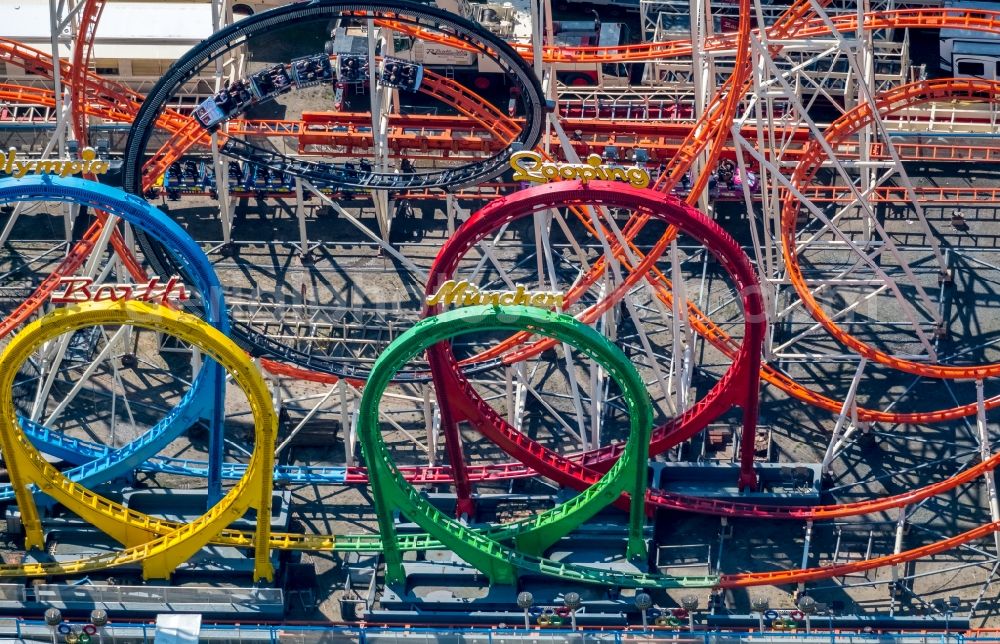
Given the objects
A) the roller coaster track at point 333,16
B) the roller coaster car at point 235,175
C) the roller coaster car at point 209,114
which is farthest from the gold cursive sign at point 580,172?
the roller coaster car at point 235,175

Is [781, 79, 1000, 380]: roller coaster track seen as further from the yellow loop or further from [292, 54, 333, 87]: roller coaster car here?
the yellow loop

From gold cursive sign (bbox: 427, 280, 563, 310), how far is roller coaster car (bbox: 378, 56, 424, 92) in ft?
59.1

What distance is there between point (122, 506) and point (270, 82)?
18.8 metres

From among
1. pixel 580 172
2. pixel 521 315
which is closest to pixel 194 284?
pixel 521 315

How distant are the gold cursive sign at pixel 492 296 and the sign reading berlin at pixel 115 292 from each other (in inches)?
377

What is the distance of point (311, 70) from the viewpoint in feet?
371

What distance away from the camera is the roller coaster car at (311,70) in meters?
113

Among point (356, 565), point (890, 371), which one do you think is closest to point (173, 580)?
point (356, 565)

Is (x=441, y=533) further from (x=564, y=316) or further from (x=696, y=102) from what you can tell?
(x=696, y=102)

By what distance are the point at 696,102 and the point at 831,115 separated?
18.5 m

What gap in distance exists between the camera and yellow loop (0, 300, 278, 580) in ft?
324

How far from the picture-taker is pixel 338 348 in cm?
11438

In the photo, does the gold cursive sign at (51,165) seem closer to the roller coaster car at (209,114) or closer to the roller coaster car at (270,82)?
the roller coaster car at (209,114)

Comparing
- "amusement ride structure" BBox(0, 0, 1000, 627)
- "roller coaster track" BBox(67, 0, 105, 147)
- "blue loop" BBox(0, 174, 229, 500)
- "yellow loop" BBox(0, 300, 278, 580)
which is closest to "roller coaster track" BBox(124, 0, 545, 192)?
"amusement ride structure" BBox(0, 0, 1000, 627)
